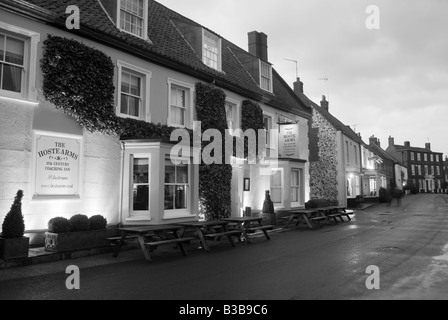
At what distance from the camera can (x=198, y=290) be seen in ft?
20.8

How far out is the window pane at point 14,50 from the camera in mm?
10102

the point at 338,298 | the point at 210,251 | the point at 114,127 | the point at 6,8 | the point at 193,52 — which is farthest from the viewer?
the point at 193,52

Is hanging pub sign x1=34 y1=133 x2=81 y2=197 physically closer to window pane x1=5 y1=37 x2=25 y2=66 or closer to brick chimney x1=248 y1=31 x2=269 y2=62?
window pane x1=5 y1=37 x2=25 y2=66

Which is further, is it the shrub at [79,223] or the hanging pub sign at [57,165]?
the hanging pub sign at [57,165]

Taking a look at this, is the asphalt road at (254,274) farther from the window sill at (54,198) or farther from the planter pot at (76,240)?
the window sill at (54,198)

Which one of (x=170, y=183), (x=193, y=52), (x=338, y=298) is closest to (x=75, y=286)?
(x=338, y=298)

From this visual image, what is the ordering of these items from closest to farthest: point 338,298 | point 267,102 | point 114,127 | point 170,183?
point 338,298 < point 114,127 < point 170,183 < point 267,102

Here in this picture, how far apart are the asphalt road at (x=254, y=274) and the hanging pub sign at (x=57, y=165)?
246cm

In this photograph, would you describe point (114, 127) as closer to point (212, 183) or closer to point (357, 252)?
point (212, 183)

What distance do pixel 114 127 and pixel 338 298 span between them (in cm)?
904

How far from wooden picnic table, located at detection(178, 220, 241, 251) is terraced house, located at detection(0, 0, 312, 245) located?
1232 mm

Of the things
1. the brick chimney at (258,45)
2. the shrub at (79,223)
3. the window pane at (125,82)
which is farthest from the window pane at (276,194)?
the shrub at (79,223)

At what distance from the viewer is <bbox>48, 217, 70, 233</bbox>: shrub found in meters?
9.48

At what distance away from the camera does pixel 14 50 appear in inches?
403
